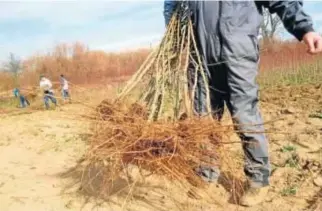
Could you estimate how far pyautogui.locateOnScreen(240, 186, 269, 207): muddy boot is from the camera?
2.59m

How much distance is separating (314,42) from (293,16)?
20cm

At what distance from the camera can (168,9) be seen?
2953 mm

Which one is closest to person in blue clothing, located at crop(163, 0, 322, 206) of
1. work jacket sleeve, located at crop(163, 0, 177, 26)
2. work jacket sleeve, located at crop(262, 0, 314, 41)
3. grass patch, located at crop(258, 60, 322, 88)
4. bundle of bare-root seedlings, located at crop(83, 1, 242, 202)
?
work jacket sleeve, located at crop(262, 0, 314, 41)

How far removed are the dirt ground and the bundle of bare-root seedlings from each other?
256mm

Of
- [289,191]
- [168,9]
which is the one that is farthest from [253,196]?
[168,9]

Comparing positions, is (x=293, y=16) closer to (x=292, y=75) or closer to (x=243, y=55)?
(x=243, y=55)

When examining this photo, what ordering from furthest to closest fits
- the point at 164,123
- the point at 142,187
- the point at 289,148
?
the point at 289,148 → the point at 142,187 → the point at 164,123

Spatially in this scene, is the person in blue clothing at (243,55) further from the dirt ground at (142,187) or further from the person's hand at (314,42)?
the dirt ground at (142,187)

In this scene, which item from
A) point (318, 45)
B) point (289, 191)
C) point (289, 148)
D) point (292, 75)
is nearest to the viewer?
point (318, 45)

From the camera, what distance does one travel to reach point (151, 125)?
225 cm

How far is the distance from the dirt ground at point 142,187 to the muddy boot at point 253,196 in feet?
0.12

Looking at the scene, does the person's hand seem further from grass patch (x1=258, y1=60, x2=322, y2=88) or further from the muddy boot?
grass patch (x1=258, y1=60, x2=322, y2=88)

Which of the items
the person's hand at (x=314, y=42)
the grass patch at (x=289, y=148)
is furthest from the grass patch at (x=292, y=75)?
the person's hand at (x=314, y=42)

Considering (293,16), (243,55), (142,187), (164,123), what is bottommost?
(142,187)
